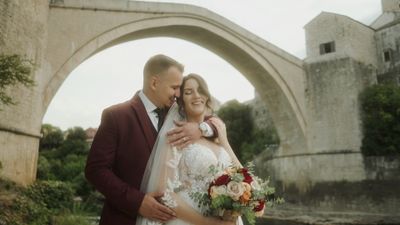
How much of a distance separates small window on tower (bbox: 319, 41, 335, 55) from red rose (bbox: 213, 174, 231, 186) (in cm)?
1492

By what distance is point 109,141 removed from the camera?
1868 mm

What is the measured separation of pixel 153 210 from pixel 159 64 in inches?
29.6

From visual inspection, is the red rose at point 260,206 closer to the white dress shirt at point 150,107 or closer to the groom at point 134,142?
the groom at point 134,142

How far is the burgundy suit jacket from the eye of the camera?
176 cm

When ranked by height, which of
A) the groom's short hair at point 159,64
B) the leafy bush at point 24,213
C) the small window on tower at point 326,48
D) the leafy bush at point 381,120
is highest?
the small window on tower at point 326,48

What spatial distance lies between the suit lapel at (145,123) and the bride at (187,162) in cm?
3

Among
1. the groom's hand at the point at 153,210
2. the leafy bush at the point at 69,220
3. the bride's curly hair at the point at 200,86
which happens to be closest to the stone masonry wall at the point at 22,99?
the leafy bush at the point at 69,220

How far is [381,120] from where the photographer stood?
1409 centimetres

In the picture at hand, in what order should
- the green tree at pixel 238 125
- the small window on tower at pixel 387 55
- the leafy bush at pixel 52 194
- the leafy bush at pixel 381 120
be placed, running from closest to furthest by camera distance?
1. the leafy bush at pixel 52 194
2. the leafy bush at pixel 381 120
3. the small window on tower at pixel 387 55
4. the green tree at pixel 238 125

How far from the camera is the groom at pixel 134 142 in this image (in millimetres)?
1770

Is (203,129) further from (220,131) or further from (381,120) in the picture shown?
(381,120)

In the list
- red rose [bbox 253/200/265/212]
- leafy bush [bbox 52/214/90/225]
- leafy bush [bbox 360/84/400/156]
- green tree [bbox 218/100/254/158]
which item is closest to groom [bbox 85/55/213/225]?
red rose [bbox 253/200/265/212]

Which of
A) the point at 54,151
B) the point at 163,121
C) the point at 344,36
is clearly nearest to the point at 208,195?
the point at 163,121

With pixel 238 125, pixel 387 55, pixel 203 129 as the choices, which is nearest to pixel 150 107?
pixel 203 129
